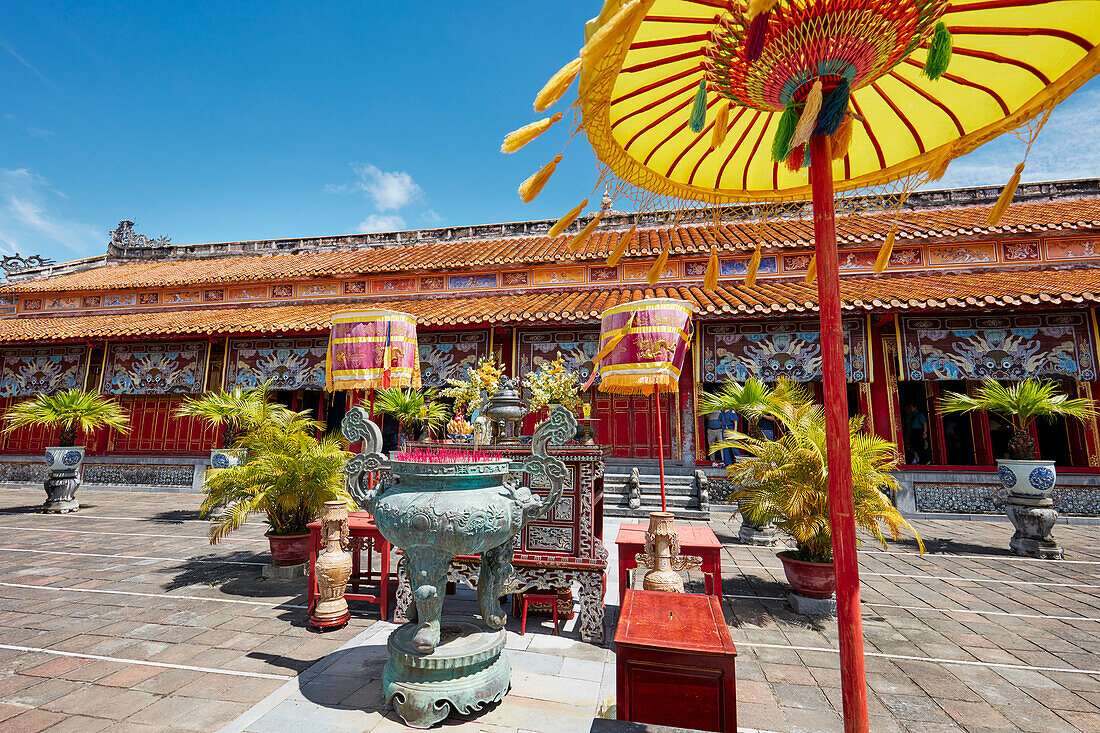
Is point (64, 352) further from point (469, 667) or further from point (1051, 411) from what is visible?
point (1051, 411)

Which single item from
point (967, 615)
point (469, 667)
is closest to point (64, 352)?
point (469, 667)

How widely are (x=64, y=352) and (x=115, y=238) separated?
7.77 meters

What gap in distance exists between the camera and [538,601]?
398 centimetres

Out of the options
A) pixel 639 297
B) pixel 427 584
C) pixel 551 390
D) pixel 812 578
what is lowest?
pixel 812 578

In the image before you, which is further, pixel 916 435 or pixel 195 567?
pixel 916 435

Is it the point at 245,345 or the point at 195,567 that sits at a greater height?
the point at 245,345

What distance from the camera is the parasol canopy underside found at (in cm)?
163

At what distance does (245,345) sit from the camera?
37.7 feet

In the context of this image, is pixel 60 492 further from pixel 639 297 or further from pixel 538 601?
pixel 639 297

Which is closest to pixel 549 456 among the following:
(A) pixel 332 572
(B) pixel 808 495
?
(A) pixel 332 572

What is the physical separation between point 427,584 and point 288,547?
3195 millimetres

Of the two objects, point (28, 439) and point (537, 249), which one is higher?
point (537, 249)

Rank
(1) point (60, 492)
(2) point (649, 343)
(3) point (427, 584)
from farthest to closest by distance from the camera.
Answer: (1) point (60, 492) < (2) point (649, 343) < (3) point (427, 584)

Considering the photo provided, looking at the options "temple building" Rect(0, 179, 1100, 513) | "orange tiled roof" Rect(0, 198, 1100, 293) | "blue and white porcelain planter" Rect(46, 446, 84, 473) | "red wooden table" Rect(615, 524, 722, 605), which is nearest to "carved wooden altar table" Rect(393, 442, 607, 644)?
"red wooden table" Rect(615, 524, 722, 605)
